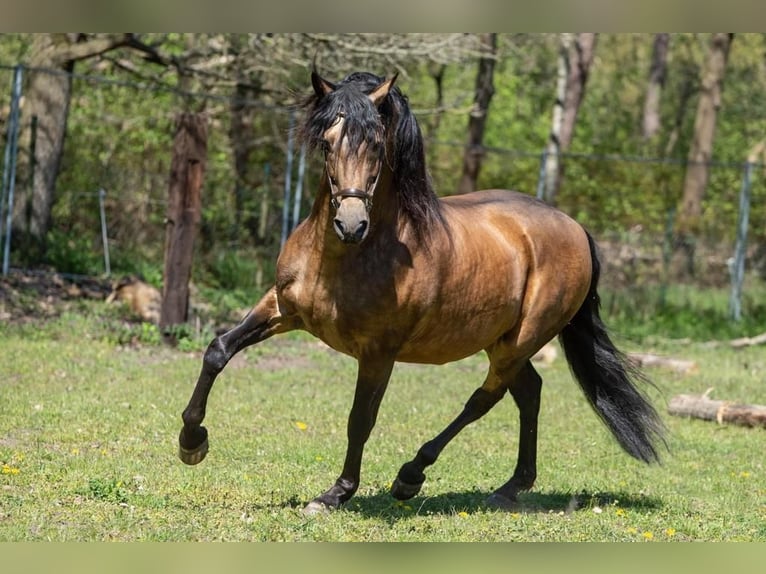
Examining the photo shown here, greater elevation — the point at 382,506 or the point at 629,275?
the point at 382,506

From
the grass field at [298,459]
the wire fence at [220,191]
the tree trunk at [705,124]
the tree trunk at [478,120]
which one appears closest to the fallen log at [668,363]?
the grass field at [298,459]

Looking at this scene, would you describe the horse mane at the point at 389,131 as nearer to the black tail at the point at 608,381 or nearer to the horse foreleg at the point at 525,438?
the horse foreleg at the point at 525,438

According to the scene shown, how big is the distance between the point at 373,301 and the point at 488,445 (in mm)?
3410

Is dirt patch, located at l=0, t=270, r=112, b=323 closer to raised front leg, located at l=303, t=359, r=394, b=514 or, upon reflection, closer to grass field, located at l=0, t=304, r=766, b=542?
grass field, located at l=0, t=304, r=766, b=542

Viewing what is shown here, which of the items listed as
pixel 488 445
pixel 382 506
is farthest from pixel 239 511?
pixel 488 445

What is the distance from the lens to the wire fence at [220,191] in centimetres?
1578

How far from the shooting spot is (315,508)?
6.05m

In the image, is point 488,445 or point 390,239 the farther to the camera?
point 488,445

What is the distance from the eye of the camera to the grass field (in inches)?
231

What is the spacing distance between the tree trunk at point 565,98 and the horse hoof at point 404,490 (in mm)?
14339

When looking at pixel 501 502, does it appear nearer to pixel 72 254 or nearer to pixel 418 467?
pixel 418 467

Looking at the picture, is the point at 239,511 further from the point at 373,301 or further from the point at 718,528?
the point at 718,528

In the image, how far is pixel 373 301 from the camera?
5.93 m

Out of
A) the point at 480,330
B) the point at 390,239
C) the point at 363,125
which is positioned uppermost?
the point at 363,125
